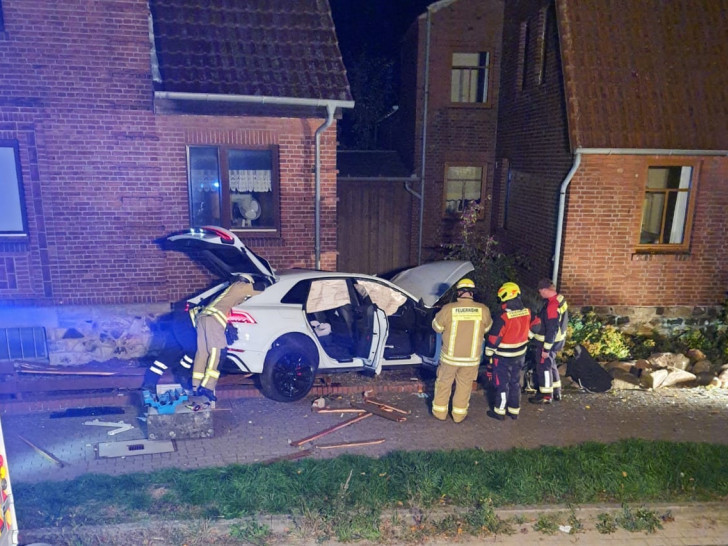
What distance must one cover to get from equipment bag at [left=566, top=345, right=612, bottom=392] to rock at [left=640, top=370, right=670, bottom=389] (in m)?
0.63

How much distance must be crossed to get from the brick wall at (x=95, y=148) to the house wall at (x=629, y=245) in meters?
4.48

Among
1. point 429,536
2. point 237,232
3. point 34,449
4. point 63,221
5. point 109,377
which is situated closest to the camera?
point 429,536

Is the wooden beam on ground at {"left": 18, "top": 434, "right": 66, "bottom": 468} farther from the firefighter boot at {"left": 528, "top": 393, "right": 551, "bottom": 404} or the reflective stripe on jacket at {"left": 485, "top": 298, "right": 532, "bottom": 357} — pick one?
the firefighter boot at {"left": 528, "top": 393, "right": 551, "bottom": 404}

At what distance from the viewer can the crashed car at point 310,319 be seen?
740 cm

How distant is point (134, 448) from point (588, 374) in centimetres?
589

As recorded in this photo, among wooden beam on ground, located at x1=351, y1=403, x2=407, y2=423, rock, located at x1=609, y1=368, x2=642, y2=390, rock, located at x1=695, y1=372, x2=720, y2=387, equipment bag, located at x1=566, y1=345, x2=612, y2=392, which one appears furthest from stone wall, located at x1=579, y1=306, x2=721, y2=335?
wooden beam on ground, located at x1=351, y1=403, x2=407, y2=423

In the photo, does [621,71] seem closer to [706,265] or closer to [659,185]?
[659,185]

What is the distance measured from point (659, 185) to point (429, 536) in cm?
795

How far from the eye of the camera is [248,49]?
9.41 metres

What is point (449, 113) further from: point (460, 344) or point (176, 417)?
point (176, 417)

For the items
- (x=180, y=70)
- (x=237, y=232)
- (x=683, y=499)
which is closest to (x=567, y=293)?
(x=683, y=499)

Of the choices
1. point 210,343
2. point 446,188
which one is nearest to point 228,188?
point 210,343

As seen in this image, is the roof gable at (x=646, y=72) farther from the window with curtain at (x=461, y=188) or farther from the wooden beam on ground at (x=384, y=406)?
the wooden beam on ground at (x=384, y=406)

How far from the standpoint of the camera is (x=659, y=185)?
10.3 metres
